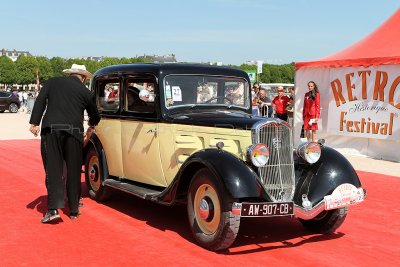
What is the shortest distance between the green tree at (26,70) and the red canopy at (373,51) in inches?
3937

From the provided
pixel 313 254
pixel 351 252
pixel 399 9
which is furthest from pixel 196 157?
pixel 399 9

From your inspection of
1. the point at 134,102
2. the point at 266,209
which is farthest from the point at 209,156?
the point at 134,102

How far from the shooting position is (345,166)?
4.83 meters

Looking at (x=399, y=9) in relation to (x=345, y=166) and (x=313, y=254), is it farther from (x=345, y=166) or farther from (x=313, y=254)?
(x=313, y=254)

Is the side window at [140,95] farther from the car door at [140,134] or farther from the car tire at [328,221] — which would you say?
the car tire at [328,221]

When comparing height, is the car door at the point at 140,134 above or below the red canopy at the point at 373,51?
below

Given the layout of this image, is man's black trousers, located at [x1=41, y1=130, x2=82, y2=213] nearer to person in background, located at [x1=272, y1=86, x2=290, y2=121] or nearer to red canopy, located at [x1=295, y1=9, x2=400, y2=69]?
red canopy, located at [x1=295, y1=9, x2=400, y2=69]

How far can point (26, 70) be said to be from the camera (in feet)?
342

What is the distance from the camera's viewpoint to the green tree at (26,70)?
10381 centimetres

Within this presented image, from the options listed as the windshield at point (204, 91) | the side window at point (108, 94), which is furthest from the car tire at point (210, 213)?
the side window at point (108, 94)

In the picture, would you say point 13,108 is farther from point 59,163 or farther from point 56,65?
point 56,65

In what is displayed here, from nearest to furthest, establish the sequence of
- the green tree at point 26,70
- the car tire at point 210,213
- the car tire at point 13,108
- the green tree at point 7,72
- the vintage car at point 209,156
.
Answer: the car tire at point 210,213, the vintage car at point 209,156, the car tire at point 13,108, the green tree at point 7,72, the green tree at point 26,70

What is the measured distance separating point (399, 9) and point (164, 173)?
33.6 feet

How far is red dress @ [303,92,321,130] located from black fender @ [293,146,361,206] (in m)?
6.92
